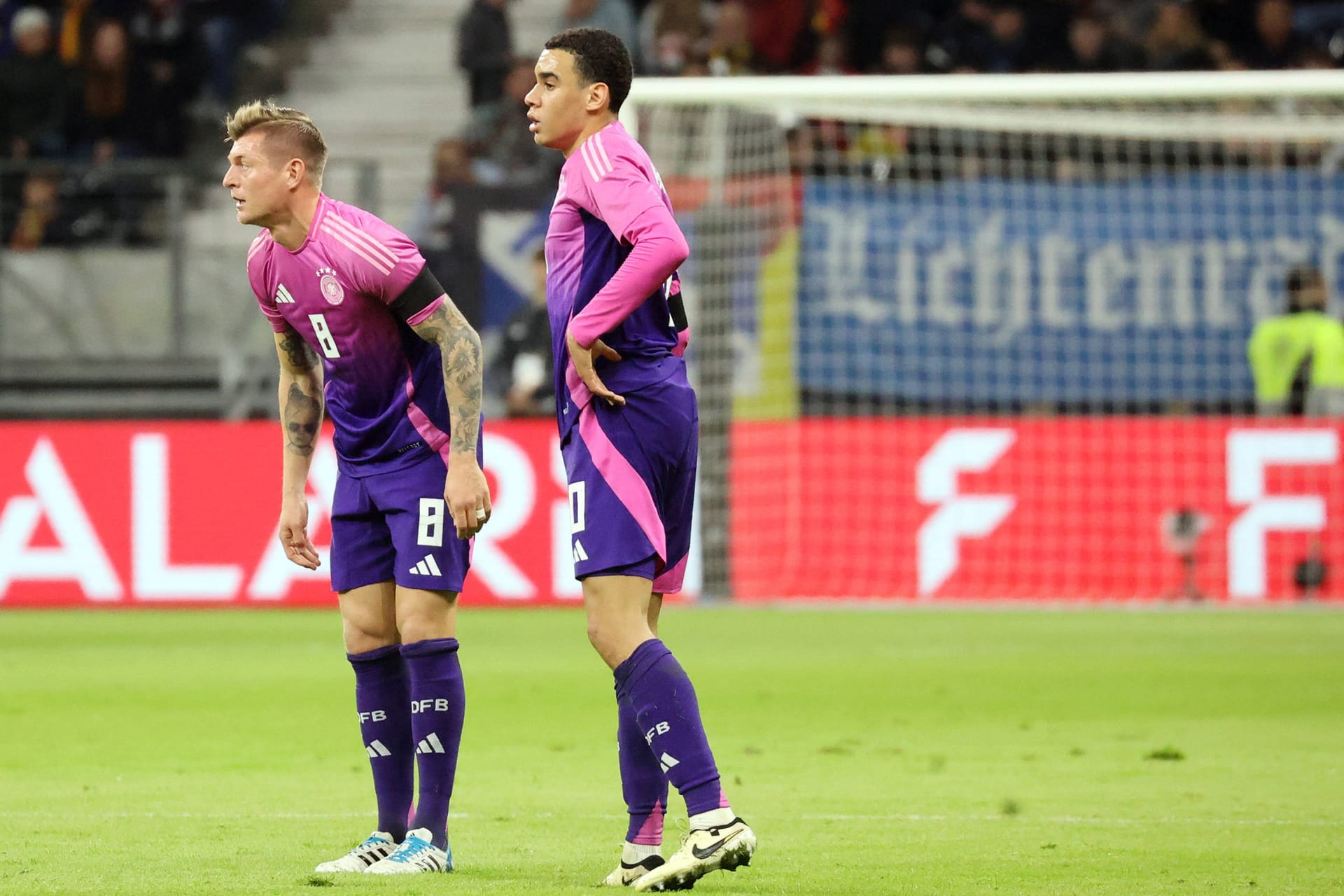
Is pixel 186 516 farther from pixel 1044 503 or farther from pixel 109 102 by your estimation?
pixel 109 102

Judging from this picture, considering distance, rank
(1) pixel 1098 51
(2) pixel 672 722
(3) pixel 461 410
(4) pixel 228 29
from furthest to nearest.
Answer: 1. (4) pixel 228 29
2. (1) pixel 1098 51
3. (3) pixel 461 410
4. (2) pixel 672 722

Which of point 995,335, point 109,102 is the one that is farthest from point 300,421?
point 109,102

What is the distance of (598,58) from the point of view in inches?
192

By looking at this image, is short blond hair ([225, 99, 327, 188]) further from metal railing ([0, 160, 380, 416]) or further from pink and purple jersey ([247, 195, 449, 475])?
metal railing ([0, 160, 380, 416])

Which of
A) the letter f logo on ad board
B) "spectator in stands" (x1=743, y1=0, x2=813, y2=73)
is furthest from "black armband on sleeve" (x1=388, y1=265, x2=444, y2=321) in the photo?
"spectator in stands" (x1=743, y1=0, x2=813, y2=73)

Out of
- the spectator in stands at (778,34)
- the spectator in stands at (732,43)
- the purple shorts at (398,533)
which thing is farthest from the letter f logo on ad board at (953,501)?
the purple shorts at (398,533)

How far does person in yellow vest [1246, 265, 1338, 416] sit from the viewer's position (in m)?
A: 14.8

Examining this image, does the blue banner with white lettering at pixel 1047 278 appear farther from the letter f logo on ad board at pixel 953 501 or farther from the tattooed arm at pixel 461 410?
the tattooed arm at pixel 461 410

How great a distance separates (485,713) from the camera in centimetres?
888

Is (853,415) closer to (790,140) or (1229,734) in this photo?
(790,140)

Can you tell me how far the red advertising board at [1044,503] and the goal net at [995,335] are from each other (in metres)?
0.02

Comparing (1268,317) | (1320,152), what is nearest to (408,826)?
(1268,317)

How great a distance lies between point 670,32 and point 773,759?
1322 centimetres

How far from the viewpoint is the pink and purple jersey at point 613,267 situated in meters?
4.66
